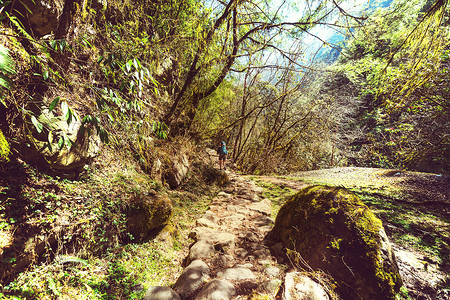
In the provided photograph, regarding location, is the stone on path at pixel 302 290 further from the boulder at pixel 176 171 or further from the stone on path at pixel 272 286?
the boulder at pixel 176 171

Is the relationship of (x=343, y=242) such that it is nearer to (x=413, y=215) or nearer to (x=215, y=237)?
(x=215, y=237)

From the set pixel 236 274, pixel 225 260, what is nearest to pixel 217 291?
pixel 236 274

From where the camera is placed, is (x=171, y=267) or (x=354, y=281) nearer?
(x=354, y=281)

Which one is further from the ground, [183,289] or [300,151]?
[300,151]

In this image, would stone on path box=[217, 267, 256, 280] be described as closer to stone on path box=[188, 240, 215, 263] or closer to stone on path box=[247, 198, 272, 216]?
stone on path box=[188, 240, 215, 263]

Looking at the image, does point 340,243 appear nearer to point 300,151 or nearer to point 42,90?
point 42,90

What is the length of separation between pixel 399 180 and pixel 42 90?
8.28 meters

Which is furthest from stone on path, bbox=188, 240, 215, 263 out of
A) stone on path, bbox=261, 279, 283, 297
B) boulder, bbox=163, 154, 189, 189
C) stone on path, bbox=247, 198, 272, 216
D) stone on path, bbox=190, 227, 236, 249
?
boulder, bbox=163, 154, 189, 189

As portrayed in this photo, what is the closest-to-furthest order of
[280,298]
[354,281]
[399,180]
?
1. [280,298]
2. [354,281]
3. [399,180]

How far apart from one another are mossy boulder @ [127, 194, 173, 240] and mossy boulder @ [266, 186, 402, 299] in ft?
6.14

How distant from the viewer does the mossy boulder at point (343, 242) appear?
1.70 metres

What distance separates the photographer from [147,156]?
3.65 metres

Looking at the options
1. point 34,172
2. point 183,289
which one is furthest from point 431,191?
point 34,172

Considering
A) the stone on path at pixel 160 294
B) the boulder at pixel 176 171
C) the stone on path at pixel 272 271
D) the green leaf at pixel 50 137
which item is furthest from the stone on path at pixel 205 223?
the green leaf at pixel 50 137
